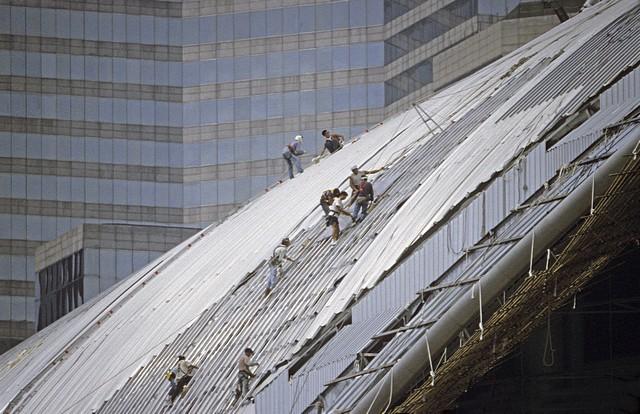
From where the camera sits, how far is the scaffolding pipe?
118 ft

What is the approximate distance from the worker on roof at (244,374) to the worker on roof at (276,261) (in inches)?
244

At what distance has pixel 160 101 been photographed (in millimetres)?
136375

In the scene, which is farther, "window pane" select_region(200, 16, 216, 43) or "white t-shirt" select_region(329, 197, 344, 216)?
"window pane" select_region(200, 16, 216, 43)

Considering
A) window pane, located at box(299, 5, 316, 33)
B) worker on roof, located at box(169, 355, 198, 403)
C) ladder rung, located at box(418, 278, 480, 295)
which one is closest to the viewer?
ladder rung, located at box(418, 278, 480, 295)

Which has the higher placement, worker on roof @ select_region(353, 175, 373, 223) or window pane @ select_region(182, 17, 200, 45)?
window pane @ select_region(182, 17, 200, 45)

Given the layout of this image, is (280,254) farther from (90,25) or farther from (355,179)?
(90,25)

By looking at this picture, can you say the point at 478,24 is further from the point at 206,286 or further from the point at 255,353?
the point at 255,353

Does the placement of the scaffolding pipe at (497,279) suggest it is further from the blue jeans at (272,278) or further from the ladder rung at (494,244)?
the blue jeans at (272,278)

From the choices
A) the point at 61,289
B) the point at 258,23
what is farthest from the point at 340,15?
the point at 61,289

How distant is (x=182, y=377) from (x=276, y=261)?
4420 mm

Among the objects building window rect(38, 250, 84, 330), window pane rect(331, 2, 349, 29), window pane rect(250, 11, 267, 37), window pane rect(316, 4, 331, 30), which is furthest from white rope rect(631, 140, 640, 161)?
window pane rect(250, 11, 267, 37)

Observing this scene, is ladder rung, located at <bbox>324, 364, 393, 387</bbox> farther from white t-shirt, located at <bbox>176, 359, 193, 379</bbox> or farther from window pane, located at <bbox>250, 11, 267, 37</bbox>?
window pane, located at <bbox>250, 11, 267, 37</bbox>

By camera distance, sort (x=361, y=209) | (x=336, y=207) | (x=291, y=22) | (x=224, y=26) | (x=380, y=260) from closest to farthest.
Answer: (x=380, y=260) < (x=361, y=209) < (x=336, y=207) < (x=291, y=22) < (x=224, y=26)

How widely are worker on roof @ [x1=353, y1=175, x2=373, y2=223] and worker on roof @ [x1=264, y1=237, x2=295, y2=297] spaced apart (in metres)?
2.62
